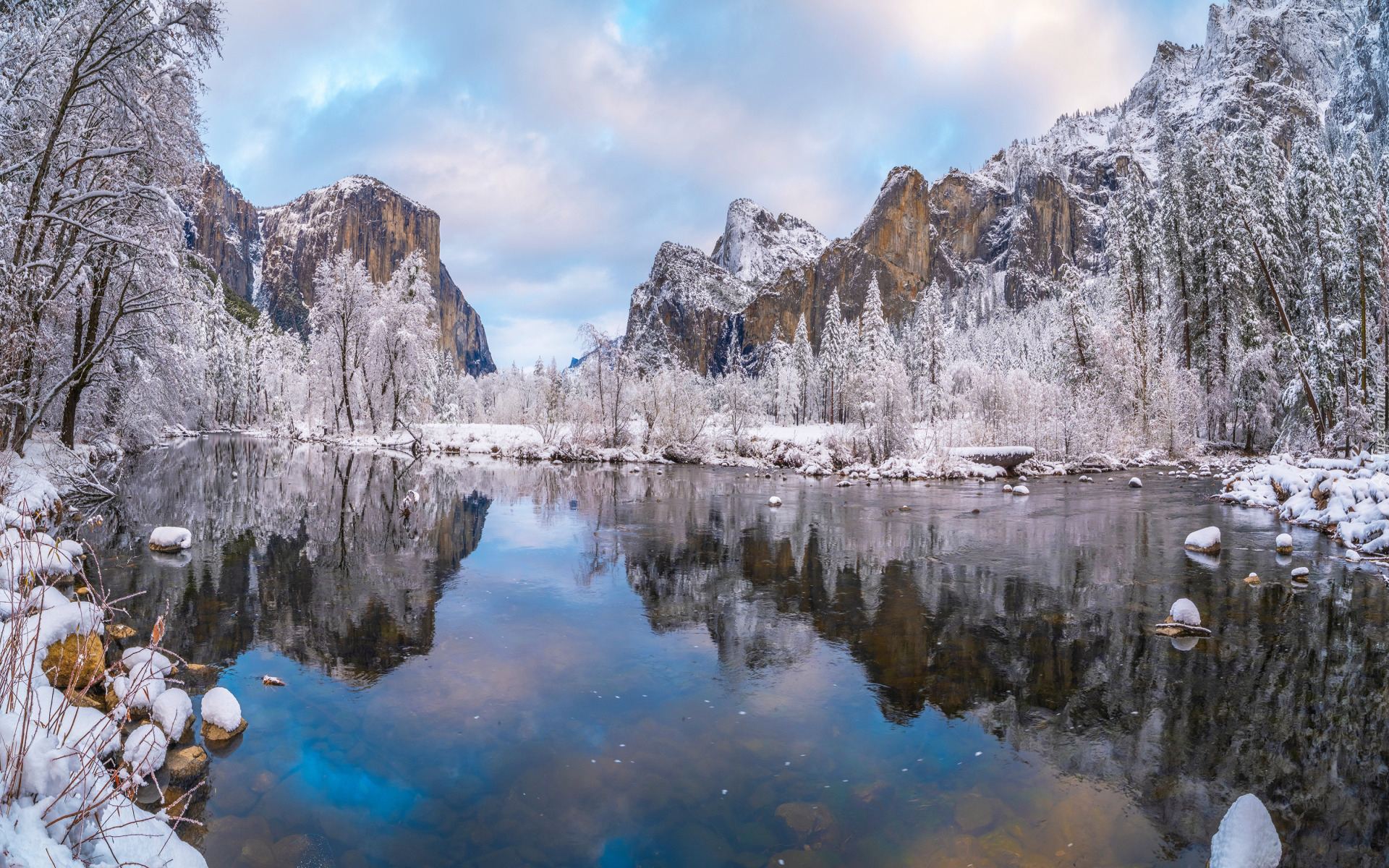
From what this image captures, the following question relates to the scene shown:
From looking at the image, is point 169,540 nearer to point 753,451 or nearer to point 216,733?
point 216,733

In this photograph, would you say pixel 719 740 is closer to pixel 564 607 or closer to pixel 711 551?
pixel 564 607

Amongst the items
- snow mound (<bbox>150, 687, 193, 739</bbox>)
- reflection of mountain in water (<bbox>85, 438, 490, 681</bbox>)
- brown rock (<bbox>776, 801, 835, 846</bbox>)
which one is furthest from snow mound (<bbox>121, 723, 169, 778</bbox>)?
brown rock (<bbox>776, 801, 835, 846</bbox>)

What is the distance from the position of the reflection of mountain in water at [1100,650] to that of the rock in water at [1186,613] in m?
0.27

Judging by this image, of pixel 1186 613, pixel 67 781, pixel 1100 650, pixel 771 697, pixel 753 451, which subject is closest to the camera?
pixel 67 781

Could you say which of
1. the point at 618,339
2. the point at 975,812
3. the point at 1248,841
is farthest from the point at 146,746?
the point at 618,339

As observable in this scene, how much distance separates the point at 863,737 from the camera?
16.5 feet

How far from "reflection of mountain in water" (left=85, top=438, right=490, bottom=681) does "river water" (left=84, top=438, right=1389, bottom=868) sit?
0.08 meters

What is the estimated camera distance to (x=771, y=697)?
5.79 meters

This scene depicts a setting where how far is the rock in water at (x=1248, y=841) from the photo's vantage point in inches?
133

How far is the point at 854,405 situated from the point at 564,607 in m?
24.9

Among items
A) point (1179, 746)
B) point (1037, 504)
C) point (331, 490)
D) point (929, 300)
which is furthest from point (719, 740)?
point (929, 300)

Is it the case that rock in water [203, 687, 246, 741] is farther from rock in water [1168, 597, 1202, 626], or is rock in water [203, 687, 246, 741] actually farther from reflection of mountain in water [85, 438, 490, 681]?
rock in water [1168, 597, 1202, 626]

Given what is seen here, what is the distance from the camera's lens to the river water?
3893 mm

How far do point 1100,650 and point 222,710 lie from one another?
26.6 feet
